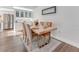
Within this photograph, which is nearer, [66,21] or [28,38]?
[66,21]

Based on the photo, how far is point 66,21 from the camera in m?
1.59

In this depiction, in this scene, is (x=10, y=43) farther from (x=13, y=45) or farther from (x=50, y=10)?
(x=50, y=10)

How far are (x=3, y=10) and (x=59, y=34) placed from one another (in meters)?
1.09

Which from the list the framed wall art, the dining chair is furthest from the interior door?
the framed wall art

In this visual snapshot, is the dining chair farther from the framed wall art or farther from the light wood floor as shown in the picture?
the framed wall art

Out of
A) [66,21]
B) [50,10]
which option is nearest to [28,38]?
[50,10]

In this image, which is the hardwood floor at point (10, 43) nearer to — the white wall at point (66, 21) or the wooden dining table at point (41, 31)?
the wooden dining table at point (41, 31)

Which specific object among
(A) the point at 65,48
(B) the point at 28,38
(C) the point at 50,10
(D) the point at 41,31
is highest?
(C) the point at 50,10

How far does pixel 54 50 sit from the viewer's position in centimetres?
162

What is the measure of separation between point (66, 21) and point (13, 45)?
1.05 m

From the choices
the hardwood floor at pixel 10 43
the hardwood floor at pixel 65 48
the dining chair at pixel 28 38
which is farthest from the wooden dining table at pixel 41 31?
the hardwood floor at pixel 10 43

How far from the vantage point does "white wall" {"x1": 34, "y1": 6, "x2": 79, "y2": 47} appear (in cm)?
156
